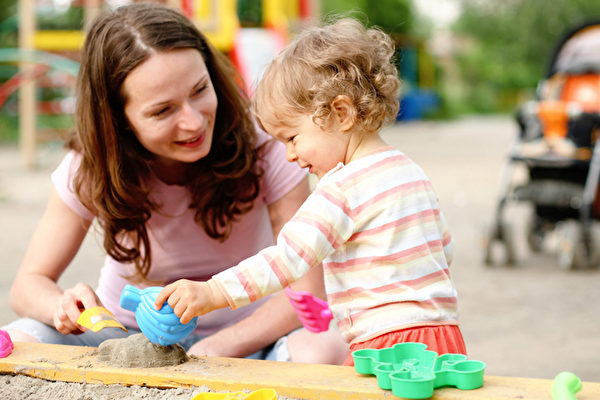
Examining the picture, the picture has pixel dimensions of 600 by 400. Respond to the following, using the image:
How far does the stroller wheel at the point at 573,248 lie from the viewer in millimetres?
4734

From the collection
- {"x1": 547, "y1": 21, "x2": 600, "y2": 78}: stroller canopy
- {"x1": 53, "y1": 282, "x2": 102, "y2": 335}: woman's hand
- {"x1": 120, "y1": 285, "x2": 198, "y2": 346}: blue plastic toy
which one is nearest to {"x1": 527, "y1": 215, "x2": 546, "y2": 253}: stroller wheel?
{"x1": 547, "y1": 21, "x2": 600, "y2": 78}: stroller canopy

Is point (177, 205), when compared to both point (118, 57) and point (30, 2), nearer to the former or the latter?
point (118, 57)

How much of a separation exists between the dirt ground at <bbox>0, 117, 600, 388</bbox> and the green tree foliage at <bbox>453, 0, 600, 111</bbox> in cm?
2483

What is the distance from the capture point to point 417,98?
22.6 m

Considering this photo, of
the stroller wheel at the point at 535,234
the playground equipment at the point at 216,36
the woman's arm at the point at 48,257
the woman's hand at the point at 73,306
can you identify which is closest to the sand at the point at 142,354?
the woman's hand at the point at 73,306

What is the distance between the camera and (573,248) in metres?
4.74

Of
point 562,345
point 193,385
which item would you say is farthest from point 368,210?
point 562,345

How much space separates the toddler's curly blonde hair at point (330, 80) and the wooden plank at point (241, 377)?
521 millimetres

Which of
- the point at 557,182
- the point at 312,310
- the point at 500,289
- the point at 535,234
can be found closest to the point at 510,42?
the point at 535,234

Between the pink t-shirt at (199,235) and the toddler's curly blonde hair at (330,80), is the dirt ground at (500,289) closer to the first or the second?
the pink t-shirt at (199,235)

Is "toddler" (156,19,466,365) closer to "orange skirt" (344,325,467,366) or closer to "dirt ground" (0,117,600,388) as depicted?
"orange skirt" (344,325,467,366)

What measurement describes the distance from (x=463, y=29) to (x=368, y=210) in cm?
3993

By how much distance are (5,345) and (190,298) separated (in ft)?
1.90

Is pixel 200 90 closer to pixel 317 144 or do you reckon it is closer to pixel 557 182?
pixel 317 144
